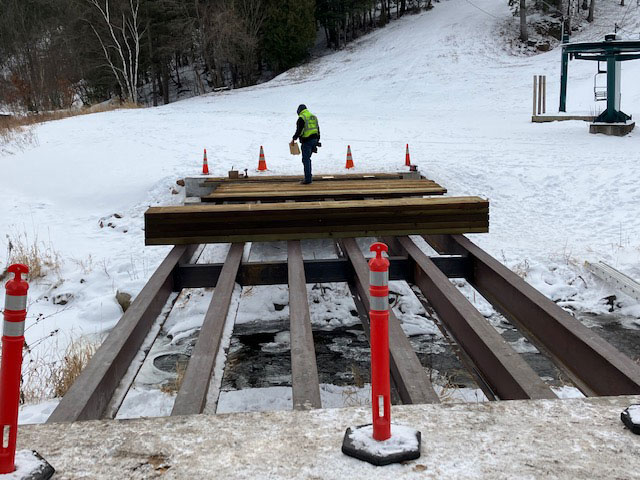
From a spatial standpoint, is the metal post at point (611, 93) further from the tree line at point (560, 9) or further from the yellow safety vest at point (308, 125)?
the tree line at point (560, 9)

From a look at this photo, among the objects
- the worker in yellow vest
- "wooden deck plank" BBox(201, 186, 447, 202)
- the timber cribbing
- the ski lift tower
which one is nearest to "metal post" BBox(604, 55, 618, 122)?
the ski lift tower

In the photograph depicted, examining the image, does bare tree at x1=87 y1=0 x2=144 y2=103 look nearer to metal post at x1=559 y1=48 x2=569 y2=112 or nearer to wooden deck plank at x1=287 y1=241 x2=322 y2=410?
metal post at x1=559 y1=48 x2=569 y2=112

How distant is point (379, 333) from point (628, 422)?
1228 millimetres

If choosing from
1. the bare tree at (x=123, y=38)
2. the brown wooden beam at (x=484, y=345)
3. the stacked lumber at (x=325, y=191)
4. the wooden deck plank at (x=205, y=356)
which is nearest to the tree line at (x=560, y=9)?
the bare tree at (x=123, y=38)

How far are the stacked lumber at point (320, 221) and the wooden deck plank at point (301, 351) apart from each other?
101 cm

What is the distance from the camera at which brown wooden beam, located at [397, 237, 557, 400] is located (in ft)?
10.3

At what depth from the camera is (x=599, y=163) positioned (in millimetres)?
11781

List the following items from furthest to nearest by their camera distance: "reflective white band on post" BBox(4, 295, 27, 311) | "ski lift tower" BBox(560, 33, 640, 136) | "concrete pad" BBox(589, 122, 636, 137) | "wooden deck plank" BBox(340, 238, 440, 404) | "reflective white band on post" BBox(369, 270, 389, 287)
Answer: "ski lift tower" BBox(560, 33, 640, 136), "concrete pad" BBox(589, 122, 636, 137), "wooden deck plank" BBox(340, 238, 440, 404), "reflective white band on post" BBox(369, 270, 389, 287), "reflective white band on post" BBox(4, 295, 27, 311)

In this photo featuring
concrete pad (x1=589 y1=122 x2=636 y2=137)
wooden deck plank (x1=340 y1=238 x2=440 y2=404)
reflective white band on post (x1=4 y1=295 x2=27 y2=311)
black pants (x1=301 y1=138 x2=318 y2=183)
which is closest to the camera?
reflective white band on post (x1=4 y1=295 x2=27 y2=311)

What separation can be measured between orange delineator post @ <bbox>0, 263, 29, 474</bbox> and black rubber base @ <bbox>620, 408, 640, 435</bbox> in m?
2.48

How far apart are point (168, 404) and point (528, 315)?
2860 millimetres

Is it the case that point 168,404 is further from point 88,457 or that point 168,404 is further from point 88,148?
point 88,148

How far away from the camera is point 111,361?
3.44 metres

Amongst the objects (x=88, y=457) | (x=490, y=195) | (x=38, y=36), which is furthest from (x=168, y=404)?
(x=38, y=36)
